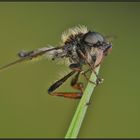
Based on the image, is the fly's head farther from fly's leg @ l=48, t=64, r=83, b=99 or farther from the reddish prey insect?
fly's leg @ l=48, t=64, r=83, b=99

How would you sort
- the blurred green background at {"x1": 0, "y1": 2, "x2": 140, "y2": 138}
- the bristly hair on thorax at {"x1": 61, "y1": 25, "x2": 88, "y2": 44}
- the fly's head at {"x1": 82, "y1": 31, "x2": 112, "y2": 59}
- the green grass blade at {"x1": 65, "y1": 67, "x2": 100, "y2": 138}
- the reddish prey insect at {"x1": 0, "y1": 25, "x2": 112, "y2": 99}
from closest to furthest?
1. the green grass blade at {"x1": 65, "y1": 67, "x2": 100, "y2": 138}
2. the fly's head at {"x1": 82, "y1": 31, "x2": 112, "y2": 59}
3. the reddish prey insect at {"x1": 0, "y1": 25, "x2": 112, "y2": 99}
4. the bristly hair on thorax at {"x1": 61, "y1": 25, "x2": 88, "y2": 44}
5. the blurred green background at {"x1": 0, "y1": 2, "x2": 140, "y2": 138}

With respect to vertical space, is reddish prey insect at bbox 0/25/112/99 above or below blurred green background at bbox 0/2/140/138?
above

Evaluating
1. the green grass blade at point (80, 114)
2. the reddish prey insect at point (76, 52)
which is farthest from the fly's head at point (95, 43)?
the green grass blade at point (80, 114)

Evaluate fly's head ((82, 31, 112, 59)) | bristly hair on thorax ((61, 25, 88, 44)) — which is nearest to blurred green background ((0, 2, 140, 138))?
bristly hair on thorax ((61, 25, 88, 44))

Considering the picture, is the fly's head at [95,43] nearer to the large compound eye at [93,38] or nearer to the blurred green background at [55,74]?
the large compound eye at [93,38]

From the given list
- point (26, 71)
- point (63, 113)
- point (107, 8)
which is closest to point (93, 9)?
point (107, 8)

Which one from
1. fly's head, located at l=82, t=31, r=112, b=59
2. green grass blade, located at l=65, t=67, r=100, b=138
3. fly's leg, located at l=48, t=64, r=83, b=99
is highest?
fly's head, located at l=82, t=31, r=112, b=59

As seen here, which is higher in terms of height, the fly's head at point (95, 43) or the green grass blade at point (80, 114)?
the fly's head at point (95, 43)

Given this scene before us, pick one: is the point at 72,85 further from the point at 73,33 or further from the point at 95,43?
the point at 73,33
